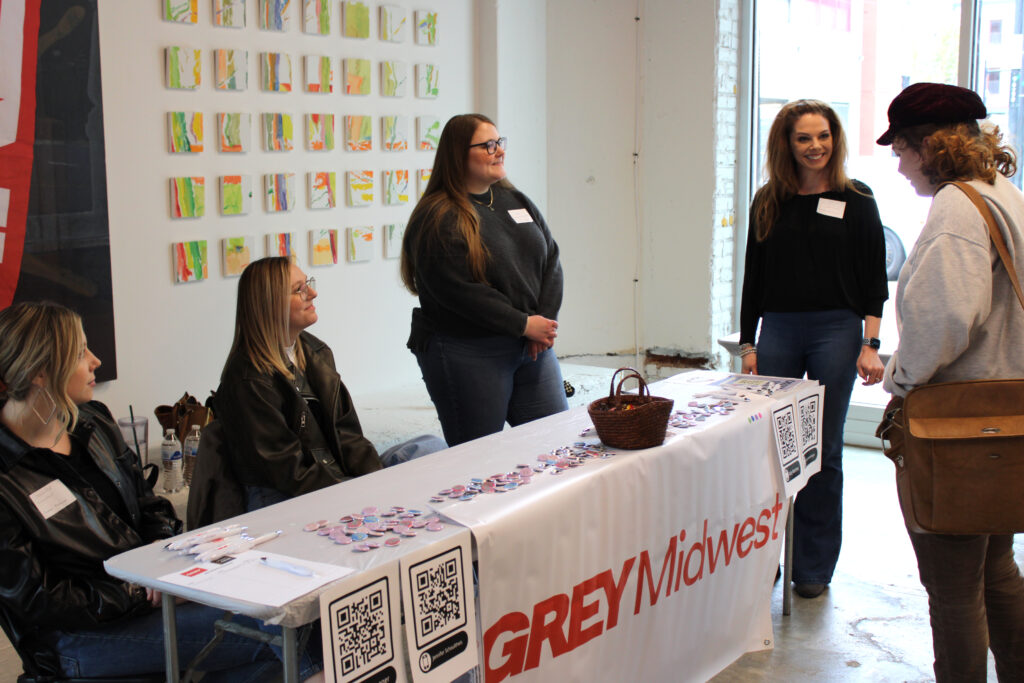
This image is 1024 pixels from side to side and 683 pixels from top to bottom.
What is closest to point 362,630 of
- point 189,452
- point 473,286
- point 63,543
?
point 63,543

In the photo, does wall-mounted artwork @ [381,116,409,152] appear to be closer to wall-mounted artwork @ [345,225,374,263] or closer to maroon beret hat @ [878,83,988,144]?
wall-mounted artwork @ [345,225,374,263]

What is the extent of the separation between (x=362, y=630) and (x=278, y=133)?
281cm

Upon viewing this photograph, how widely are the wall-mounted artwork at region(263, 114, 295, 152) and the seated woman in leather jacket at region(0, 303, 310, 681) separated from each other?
2.06 m

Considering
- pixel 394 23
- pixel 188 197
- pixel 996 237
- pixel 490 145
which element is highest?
pixel 394 23

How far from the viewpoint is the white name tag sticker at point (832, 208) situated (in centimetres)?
291

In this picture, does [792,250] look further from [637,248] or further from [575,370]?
[637,248]

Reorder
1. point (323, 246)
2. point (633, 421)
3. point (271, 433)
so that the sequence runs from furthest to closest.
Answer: point (323, 246) < point (271, 433) < point (633, 421)

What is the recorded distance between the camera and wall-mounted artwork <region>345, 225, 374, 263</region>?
14.2 ft

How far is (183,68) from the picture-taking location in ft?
12.0

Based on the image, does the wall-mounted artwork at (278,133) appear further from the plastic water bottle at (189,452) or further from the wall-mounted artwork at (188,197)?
the plastic water bottle at (189,452)

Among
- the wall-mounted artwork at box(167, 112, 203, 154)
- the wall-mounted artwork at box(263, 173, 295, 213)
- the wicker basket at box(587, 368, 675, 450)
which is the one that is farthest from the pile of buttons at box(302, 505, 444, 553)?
the wall-mounted artwork at box(263, 173, 295, 213)

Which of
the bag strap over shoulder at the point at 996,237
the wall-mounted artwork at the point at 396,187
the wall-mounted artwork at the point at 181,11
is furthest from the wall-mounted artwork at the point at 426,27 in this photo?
the bag strap over shoulder at the point at 996,237

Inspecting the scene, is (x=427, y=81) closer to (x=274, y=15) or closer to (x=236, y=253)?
(x=274, y=15)

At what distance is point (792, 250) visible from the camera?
2.96 m
